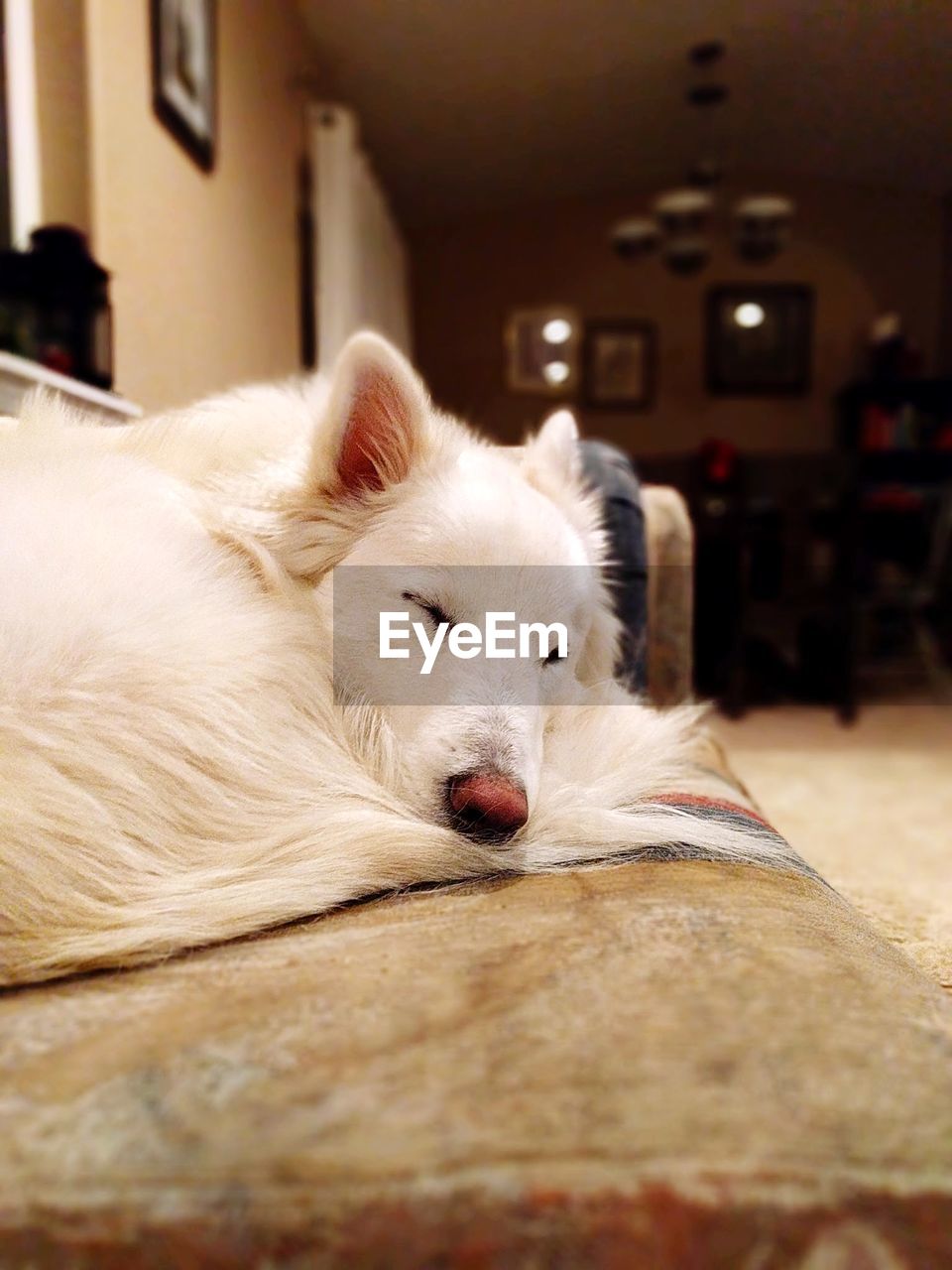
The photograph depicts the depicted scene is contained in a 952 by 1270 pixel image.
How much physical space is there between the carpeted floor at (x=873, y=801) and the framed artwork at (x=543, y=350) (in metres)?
3.20

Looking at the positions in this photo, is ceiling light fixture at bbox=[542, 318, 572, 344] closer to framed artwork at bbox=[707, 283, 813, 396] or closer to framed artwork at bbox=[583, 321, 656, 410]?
framed artwork at bbox=[583, 321, 656, 410]

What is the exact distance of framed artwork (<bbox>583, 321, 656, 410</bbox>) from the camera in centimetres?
634

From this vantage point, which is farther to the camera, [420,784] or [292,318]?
[292,318]

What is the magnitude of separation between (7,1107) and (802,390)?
6.79m

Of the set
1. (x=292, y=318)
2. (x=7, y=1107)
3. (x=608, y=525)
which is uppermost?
(x=292, y=318)

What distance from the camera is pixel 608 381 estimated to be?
20.9 ft

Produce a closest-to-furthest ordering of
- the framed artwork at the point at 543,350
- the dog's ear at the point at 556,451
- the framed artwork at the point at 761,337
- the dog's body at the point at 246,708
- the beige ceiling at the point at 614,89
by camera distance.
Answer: the dog's body at the point at 246,708
the dog's ear at the point at 556,451
the beige ceiling at the point at 614,89
the framed artwork at the point at 761,337
the framed artwork at the point at 543,350

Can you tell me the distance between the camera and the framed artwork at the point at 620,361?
6.34 m

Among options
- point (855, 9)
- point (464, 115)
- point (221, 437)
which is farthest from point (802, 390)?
point (221, 437)

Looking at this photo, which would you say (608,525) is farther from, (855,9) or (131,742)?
(855,9)

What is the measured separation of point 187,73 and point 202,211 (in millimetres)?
345

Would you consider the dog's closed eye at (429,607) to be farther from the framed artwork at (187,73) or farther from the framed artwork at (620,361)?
the framed artwork at (620,361)

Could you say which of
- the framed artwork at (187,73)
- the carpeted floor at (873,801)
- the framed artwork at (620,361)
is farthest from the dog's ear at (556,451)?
the framed artwork at (620,361)

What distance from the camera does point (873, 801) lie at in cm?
248
